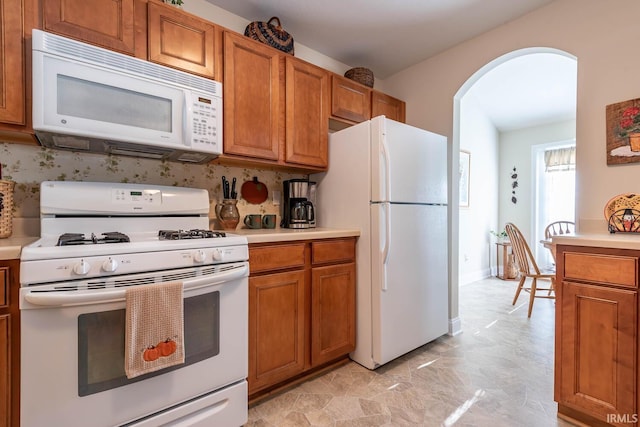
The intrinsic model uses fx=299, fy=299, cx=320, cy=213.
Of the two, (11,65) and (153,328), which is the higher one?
(11,65)

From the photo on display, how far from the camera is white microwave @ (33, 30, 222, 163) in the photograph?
128 centimetres

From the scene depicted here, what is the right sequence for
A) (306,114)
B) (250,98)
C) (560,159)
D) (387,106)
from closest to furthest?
1. (250,98)
2. (306,114)
3. (387,106)
4. (560,159)

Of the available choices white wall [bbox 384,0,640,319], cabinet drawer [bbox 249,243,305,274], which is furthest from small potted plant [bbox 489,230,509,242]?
cabinet drawer [bbox 249,243,305,274]

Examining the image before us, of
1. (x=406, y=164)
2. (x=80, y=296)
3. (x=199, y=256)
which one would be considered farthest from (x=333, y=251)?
(x=80, y=296)

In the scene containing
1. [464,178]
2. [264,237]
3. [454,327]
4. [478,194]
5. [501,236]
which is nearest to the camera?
[264,237]

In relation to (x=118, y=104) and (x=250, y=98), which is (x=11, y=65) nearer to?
(x=118, y=104)

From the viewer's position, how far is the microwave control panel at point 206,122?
1.63m

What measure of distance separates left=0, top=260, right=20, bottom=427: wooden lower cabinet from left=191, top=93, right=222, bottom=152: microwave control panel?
3.04 feet

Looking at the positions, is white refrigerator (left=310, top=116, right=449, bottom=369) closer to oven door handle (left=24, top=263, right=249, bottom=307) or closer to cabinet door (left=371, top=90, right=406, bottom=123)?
cabinet door (left=371, top=90, right=406, bottom=123)

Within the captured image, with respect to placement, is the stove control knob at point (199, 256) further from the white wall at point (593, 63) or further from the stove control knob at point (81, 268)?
the white wall at point (593, 63)

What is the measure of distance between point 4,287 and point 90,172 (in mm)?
821

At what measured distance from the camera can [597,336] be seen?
1.40m

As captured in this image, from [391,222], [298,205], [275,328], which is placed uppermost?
[298,205]

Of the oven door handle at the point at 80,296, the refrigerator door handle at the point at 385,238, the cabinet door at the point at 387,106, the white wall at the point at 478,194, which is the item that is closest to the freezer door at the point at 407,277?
the refrigerator door handle at the point at 385,238
